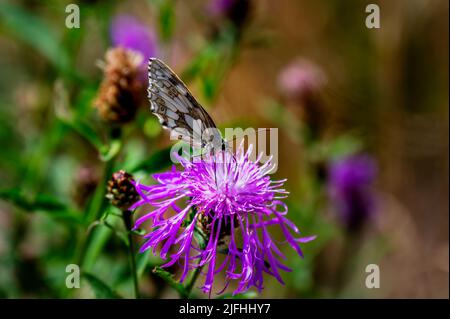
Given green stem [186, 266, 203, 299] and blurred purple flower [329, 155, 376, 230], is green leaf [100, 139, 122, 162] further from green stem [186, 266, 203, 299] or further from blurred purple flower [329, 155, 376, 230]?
blurred purple flower [329, 155, 376, 230]

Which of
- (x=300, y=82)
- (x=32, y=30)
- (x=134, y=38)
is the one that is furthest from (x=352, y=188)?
(x=32, y=30)

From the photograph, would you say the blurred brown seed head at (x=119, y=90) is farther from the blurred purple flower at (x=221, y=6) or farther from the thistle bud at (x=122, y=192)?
the blurred purple flower at (x=221, y=6)

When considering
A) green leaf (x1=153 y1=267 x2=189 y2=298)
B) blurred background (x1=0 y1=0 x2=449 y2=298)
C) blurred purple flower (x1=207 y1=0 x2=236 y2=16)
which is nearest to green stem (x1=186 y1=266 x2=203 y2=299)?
green leaf (x1=153 y1=267 x2=189 y2=298)

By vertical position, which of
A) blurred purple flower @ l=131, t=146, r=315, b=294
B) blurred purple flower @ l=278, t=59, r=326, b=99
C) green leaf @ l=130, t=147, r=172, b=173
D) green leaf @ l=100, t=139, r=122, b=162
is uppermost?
blurred purple flower @ l=278, t=59, r=326, b=99

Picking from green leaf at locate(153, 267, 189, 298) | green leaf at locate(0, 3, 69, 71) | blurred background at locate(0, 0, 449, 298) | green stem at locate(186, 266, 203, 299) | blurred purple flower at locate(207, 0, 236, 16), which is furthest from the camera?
blurred purple flower at locate(207, 0, 236, 16)

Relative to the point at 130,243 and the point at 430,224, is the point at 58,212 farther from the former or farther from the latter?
the point at 430,224

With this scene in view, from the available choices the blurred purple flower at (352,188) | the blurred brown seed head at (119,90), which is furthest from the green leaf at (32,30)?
the blurred purple flower at (352,188)
